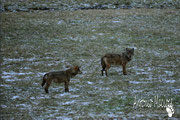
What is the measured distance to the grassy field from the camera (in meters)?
10.8

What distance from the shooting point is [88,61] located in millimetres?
19844

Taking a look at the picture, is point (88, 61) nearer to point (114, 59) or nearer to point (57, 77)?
point (114, 59)

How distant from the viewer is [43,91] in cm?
1281

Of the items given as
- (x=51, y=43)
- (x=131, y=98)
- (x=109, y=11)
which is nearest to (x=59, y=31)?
(x=51, y=43)

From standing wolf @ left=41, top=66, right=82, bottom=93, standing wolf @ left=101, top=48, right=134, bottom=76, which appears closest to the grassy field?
standing wolf @ left=41, top=66, right=82, bottom=93

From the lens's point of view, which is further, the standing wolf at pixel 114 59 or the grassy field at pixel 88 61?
the standing wolf at pixel 114 59

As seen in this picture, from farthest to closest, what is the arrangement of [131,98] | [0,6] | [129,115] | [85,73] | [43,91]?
[0,6], [85,73], [43,91], [131,98], [129,115]

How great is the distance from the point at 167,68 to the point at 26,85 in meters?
8.58

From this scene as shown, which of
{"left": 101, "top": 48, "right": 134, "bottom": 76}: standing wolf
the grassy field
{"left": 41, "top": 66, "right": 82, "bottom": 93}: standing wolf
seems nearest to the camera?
the grassy field

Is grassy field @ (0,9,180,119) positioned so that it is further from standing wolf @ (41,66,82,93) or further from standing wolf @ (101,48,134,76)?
standing wolf @ (101,48,134,76)

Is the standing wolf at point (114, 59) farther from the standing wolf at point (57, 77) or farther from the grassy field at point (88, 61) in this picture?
the standing wolf at point (57, 77)

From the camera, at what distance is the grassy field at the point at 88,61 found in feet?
35.5

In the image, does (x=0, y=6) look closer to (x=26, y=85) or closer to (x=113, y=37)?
(x=113, y=37)

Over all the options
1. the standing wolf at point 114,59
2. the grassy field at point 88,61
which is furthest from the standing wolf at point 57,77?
the standing wolf at point 114,59
